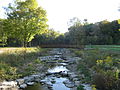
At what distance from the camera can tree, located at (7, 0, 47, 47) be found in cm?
1761

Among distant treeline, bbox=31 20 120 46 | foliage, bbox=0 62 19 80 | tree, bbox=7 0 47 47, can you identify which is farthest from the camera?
distant treeline, bbox=31 20 120 46

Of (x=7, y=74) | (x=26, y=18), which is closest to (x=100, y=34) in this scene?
(x=26, y=18)

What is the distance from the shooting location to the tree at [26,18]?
17609 millimetres

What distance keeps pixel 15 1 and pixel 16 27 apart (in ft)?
11.8

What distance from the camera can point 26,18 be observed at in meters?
18.0

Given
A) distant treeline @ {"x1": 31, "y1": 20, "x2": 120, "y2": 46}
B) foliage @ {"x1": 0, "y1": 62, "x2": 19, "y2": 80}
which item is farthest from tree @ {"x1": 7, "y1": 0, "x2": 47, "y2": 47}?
distant treeline @ {"x1": 31, "y1": 20, "x2": 120, "y2": 46}

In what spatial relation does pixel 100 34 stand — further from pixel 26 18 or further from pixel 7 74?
pixel 7 74

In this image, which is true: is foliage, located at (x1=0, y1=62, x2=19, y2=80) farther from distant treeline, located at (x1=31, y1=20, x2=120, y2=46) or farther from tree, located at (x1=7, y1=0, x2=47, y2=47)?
distant treeline, located at (x1=31, y1=20, x2=120, y2=46)

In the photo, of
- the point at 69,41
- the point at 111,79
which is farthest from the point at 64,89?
the point at 69,41

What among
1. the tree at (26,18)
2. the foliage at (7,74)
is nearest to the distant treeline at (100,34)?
the tree at (26,18)

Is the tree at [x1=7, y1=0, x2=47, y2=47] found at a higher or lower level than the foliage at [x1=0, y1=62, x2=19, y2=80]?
higher

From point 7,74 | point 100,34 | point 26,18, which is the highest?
point 26,18

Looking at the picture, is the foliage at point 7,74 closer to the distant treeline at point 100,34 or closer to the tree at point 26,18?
the tree at point 26,18

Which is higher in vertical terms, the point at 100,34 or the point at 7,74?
the point at 100,34
